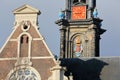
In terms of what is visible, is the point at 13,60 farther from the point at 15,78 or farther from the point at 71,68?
the point at 71,68

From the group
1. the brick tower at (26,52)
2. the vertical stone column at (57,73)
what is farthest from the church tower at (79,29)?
the vertical stone column at (57,73)

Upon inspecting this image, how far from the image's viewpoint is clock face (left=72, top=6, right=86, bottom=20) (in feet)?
300

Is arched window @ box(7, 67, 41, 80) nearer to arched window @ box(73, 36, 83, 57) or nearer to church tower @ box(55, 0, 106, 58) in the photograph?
church tower @ box(55, 0, 106, 58)

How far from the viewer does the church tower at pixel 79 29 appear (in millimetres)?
89438

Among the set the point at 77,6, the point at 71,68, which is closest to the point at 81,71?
the point at 71,68

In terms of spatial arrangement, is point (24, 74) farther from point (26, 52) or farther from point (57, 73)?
point (57, 73)

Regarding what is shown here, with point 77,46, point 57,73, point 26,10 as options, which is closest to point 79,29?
point 77,46

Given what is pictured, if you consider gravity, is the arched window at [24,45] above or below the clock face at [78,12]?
below

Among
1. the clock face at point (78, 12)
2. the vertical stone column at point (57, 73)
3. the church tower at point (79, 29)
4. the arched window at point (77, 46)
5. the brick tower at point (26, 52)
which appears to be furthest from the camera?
the clock face at point (78, 12)

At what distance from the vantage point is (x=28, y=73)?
1983 inches

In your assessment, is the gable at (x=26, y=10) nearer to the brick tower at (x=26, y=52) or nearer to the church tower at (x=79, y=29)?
the brick tower at (x=26, y=52)

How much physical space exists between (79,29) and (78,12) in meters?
2.72

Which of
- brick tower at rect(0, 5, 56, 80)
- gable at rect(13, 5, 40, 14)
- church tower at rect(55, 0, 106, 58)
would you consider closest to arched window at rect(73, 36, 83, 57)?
church tower at rect(55, 0, 106, 58)

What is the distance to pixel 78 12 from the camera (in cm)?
9169
